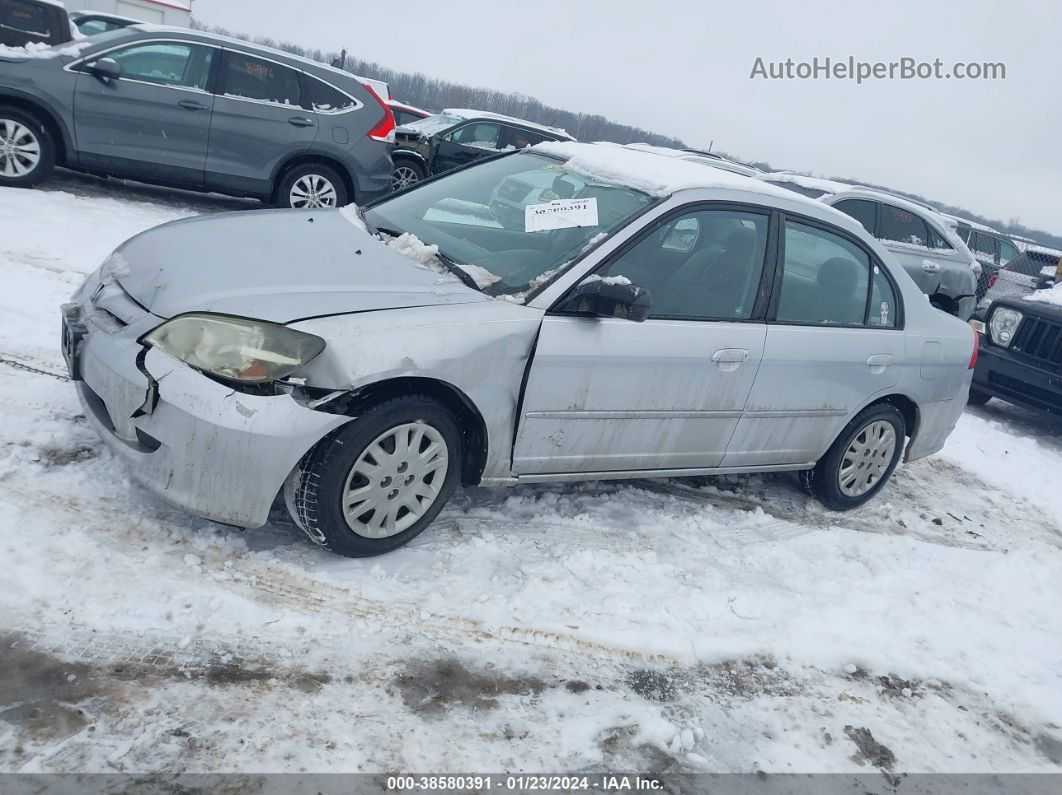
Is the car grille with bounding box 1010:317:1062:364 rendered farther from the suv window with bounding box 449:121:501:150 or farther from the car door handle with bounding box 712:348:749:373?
the suv window with bounding box 449:121:501:150

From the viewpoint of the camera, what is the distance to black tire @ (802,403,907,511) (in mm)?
4625

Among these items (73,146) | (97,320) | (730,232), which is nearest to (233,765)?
(97,320)

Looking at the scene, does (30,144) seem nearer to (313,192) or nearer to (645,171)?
(313,192)

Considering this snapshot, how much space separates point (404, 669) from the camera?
2.65 m

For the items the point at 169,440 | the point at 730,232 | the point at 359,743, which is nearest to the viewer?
the point at 359,743

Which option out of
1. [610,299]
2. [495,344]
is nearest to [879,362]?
[610,299]

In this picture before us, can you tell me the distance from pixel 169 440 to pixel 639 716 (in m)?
1.91

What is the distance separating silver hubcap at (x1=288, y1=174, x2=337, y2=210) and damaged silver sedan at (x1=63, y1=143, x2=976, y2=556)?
4.75 m

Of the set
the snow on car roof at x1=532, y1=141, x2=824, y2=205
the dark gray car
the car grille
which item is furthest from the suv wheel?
the car grille

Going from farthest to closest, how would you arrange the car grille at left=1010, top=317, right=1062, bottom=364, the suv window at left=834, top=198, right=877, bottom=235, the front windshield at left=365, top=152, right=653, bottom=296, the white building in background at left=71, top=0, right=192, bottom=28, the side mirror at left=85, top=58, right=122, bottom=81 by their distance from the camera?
the white building in background at left=71, top=0, right=192, bottom=28, the suv window at left=834, top=198, right=877, bottom=235, the side mirror at left=85, top=58, right=122, bottom=81, the car grille at left=1010, top=317, right=1062, bottom=364, the front windshield at left=365, top=152, right=653, bottom=296

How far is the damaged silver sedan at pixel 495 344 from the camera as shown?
111 inches

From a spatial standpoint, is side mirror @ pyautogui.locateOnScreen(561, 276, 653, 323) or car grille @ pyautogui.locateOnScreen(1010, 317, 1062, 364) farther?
car grille @ pyautogui.locateOnScreen(1010, 317, 1062, 364)

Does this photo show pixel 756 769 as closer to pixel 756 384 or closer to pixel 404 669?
pixel 404 669

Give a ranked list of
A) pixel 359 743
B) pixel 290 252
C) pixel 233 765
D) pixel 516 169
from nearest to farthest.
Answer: pixel 233 765 → pixel 359 743 → pixel 290 252 → pixel 516 169
